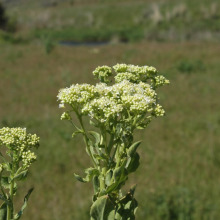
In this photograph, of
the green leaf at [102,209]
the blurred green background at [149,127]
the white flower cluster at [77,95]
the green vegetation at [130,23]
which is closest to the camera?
the green leaf at [102,209]

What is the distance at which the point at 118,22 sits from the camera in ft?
229

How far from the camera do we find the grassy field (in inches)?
355

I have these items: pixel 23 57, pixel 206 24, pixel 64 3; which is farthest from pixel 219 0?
pixel 23 57

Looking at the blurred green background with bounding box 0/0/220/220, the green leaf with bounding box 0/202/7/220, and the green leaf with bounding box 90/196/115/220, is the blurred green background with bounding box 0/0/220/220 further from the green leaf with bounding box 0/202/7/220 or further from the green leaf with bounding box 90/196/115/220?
the green leaf with bounding box 90/196/115/220

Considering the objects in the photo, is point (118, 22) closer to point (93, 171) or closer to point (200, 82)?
point (200, 82)

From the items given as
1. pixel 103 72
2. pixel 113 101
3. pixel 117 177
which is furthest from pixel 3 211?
pixel 103 72

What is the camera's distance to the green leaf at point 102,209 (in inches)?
80.9

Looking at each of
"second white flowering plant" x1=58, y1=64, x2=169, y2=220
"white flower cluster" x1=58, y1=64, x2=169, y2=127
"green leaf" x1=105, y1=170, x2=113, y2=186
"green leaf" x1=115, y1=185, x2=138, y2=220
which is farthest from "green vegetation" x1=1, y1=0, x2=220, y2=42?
"green leaf" x1=105, y1=170, x2=113, y2=186

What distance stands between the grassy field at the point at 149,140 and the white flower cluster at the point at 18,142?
2563mm

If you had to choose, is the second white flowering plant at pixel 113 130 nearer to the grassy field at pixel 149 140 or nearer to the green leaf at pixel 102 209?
the green leaf at pixel 102 209

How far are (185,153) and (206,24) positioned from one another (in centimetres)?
4830

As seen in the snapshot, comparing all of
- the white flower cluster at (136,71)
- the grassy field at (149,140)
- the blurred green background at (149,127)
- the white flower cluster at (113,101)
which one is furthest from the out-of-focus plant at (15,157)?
the grassy field at (149,140)

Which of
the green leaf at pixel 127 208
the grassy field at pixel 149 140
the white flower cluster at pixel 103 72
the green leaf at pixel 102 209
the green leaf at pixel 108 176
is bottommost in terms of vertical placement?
the grassy field at pixel 149 140

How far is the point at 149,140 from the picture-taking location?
1435 cm
